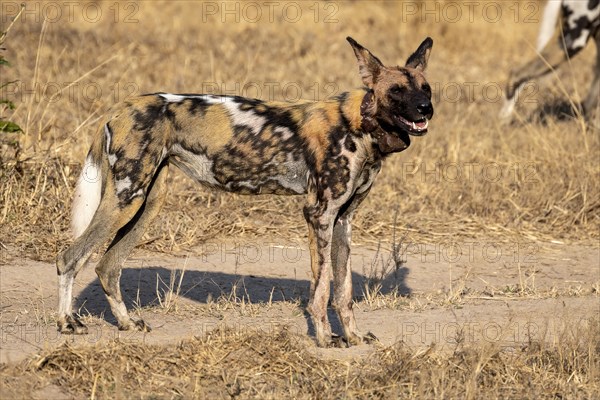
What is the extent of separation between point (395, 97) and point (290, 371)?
51.7 inches

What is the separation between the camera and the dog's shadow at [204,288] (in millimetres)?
5930

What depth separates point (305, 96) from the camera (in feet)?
35.3

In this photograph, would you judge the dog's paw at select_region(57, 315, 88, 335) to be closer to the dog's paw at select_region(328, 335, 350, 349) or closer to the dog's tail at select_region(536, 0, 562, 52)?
the dog's paw at select_region(328, 335, 350, 349)

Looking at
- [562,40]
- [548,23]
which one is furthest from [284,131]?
[548,23]

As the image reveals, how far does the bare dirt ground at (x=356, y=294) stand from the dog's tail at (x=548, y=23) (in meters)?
3.10

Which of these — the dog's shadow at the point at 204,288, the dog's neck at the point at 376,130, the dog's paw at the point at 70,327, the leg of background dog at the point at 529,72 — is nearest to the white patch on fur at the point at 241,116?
the dog's neck at the point at 376,130

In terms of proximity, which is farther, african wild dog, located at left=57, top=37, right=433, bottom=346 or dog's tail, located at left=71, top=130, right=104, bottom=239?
dog's tail, located at left=71, top=130, right=104, bottom=239

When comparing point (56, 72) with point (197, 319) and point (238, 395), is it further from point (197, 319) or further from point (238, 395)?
point (238, 395)

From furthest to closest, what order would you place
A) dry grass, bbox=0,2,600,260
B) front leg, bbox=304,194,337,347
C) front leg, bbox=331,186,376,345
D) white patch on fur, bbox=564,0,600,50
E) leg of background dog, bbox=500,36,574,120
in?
leg of background dog, bbox=500,36,574,120, white patch on fur, bbox=564,0,600,50, dry grass, bbox=0,2,600,260, front leg, bbox=331,186,376,345, front leg, bbox=304,194,337,347

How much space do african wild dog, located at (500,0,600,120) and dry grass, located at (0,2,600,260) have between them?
1.16 feet

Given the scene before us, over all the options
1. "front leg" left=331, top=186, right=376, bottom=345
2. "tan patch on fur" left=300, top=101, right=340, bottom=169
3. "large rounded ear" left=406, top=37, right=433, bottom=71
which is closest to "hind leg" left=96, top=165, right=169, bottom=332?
"tan patch on fur" left=300, top=101, right=340, bottom=169

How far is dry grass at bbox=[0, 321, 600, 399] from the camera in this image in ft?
14.6

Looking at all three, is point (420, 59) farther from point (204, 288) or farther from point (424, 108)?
point (204, 288)

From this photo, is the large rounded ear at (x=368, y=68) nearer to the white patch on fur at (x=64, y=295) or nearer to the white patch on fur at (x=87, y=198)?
the white patch on fur at (x=87, y=198)
